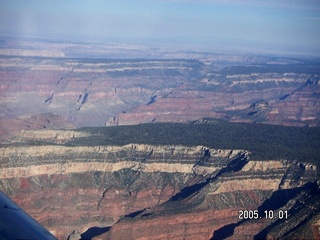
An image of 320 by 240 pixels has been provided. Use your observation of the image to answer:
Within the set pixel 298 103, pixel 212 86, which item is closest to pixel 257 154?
pixel 298 103

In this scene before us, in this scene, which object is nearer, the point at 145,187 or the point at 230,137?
the point at 145,187

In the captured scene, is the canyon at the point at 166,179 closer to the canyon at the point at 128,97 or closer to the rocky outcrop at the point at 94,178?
the rocky outcrop at the point at 94,178

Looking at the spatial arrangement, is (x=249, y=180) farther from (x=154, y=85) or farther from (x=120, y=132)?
(x=154, y=85)

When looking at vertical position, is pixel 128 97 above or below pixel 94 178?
above

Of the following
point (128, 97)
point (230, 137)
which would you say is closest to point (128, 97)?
point (128, 97)

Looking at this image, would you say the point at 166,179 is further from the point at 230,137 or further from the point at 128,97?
the point at 128,97

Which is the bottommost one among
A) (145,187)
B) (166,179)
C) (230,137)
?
(145,187)
